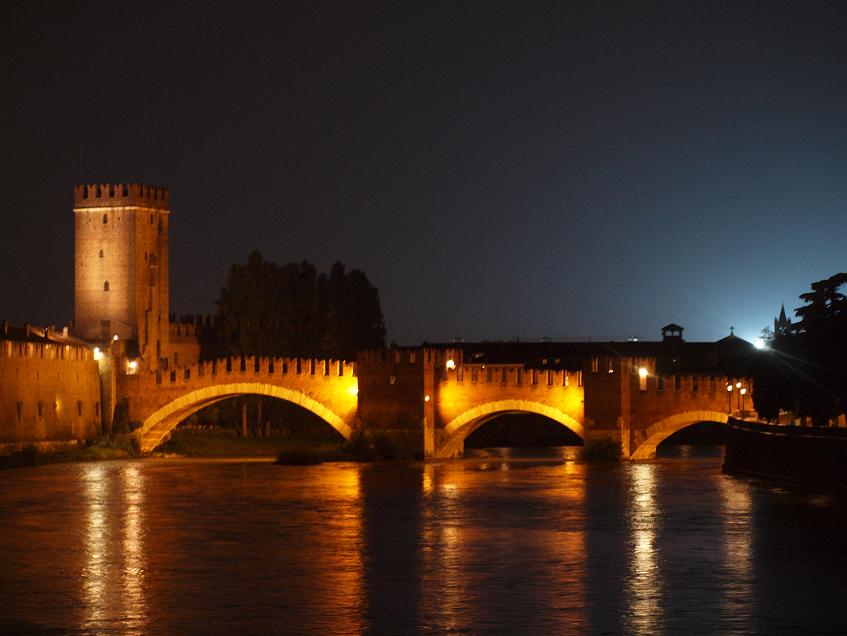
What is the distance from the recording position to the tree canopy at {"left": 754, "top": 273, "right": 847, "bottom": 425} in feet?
109

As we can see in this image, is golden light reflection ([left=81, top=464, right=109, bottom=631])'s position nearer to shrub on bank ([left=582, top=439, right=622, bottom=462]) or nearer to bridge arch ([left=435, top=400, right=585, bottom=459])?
bridge arch ([left=435, top=400, right=585, bottom=459])

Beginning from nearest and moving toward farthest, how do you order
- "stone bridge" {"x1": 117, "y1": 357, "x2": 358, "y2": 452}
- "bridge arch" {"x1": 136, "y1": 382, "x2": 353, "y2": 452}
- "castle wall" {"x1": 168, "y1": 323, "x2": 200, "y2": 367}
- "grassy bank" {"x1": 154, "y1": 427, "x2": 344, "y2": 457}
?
"stone bridge" {"x1": 117, "y1": 357, "x2": 358, "y2": 452}, "bridge arch" {"x1": 136, "y1": 382, "x2": 353, "y2": 452}, "grassy bank" {"x1": 154, "y1": 427, "x2": 344, "y2": 457}, "castle wall" {"x1": 168, "y1": 323, "x2": 200, "y2": 367}

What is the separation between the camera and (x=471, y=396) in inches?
1718

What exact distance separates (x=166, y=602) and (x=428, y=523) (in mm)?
9153

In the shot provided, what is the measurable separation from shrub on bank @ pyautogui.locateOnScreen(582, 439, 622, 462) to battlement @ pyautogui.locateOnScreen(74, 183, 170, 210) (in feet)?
75.9

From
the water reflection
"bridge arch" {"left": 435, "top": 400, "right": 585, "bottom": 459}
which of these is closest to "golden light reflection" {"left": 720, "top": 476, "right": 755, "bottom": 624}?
the water reflection

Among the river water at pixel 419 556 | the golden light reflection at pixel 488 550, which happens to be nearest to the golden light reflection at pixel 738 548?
the river water at pixel 419 556

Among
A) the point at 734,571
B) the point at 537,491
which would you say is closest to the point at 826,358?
the point at 537,491

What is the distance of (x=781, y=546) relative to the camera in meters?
22.5

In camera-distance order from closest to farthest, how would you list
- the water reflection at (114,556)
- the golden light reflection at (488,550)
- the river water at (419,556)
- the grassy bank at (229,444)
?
the river water at (419,556) → the water reflection at (114,556) → the golden light reflection at (488,550) → the grassy bank at (229,444)

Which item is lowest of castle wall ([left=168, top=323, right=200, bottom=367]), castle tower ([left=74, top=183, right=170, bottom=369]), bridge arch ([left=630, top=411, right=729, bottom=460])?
bridge arch ([left=630, top=411, right=729, bottom=460])

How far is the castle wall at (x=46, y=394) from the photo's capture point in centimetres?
4041

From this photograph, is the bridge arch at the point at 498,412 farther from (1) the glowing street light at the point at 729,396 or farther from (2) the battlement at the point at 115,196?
(2) the battlement at the point at 115,196

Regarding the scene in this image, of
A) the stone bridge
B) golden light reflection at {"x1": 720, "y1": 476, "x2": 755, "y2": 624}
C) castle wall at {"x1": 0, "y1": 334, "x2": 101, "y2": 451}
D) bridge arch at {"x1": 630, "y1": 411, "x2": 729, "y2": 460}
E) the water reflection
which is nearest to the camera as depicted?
the water reflection
